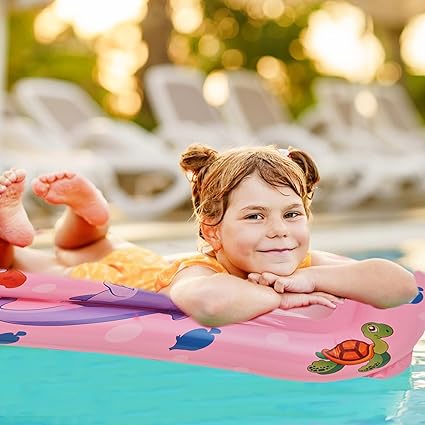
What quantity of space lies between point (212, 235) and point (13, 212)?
1.92 ft

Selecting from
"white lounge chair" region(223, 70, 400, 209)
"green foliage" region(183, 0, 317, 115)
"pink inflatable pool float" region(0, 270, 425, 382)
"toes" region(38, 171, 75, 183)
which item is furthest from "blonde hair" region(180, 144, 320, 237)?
"green foliage" region(183, 0, 317, 115)

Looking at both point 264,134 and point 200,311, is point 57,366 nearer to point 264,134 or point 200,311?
point 200,311

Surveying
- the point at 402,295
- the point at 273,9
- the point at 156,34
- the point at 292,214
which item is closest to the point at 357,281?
the point at 402,295

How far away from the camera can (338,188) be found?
9.62 m

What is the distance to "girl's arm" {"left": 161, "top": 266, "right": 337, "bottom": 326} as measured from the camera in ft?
7.97

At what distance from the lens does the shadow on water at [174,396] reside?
8.14ft

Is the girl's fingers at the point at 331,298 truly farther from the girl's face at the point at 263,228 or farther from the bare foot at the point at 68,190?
the bare foot at the point at 68,190

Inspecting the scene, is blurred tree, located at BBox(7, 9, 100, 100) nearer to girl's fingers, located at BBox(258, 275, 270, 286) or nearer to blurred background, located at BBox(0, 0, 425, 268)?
blurred background, located at BBox(0, 0, 425, 268)

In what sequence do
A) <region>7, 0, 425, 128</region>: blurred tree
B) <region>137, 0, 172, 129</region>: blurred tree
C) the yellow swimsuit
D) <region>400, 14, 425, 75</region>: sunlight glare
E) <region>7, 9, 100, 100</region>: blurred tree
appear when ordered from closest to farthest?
the yellow swimsuit
<region>137, 0, 172, 129</region>: blurred tree
<region>7, 0, 425, 128</region>: blurred tree
<region>400, 14, 425, 75</region>: sunlight glare
<region>7, 9, 100, 100</region>: blurred tree

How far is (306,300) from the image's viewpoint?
8.35ft

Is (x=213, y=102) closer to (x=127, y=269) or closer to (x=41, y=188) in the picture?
(x=127, y=269)

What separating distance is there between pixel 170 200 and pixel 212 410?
548cm

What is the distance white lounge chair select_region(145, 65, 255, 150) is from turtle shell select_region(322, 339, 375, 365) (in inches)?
243

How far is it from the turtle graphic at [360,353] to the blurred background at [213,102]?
8.97ft
